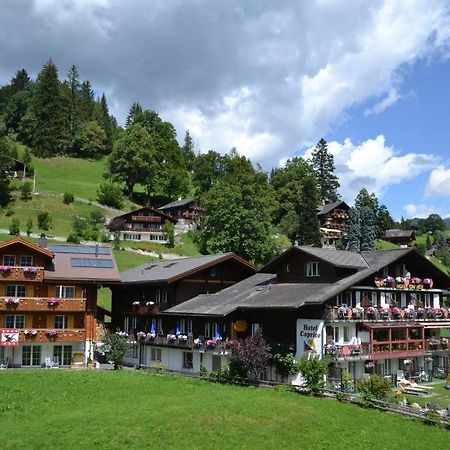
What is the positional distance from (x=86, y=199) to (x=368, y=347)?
7878 cm

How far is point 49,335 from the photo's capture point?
46.6 m

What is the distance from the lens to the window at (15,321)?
153 feet

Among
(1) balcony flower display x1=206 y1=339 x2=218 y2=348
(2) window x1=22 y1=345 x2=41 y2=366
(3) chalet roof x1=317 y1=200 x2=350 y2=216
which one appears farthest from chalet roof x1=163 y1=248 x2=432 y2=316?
(3) chalet roof x1=317 y1=200 x2=350 y2=216

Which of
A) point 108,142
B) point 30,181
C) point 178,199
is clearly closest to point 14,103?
point 108,142

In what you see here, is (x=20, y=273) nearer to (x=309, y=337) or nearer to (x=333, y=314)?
(x=309, y=337)

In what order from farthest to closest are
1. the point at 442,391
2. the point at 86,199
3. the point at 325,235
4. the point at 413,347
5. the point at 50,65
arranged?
the point at 50,65, the point at 325,235, the point at 86,199, the point at 413,347, the point at 442,391

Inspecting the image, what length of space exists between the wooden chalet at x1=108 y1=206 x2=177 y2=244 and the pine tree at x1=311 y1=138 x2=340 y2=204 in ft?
174

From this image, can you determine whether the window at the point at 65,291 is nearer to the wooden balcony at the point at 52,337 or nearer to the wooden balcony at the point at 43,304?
the wooden balcony at the point at 43,304

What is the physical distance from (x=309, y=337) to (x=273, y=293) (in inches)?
226

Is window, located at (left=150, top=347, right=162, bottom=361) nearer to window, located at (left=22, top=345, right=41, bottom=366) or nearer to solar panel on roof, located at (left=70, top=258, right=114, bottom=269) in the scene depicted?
solar panel on roof, located at (left=70, top=258, right=114, bottom=269)

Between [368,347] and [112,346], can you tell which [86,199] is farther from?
[368,347]

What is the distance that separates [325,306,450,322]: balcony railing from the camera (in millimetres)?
40281

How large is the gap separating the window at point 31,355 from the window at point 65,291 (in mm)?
4259

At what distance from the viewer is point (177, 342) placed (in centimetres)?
4666
